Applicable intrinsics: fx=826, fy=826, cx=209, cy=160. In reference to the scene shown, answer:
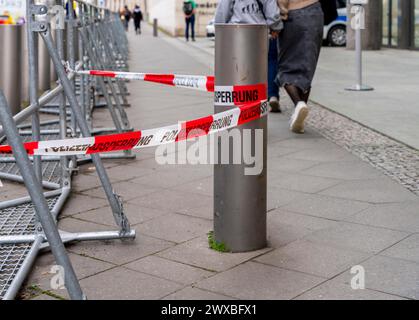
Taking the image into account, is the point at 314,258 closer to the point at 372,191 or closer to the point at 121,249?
the point at 121,249

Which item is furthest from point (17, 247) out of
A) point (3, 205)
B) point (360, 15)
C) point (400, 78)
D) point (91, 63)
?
point (400, 78)

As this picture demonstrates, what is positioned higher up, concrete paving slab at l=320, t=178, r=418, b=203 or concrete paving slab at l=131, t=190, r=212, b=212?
concrete paving slab at l=320, t=178, r=418, b=203

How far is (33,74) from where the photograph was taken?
4441mm

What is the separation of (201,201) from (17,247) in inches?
56.5

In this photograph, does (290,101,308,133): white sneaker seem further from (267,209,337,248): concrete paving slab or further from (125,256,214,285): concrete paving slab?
(125,256,214,285): concrete paving slab

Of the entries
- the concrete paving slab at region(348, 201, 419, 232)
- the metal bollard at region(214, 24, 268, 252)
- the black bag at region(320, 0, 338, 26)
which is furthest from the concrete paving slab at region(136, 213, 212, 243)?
the black bag at region(320, 0, 338, 26)

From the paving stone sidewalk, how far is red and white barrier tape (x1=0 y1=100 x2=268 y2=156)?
65 centimetres

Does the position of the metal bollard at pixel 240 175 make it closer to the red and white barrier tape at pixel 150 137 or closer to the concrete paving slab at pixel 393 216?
the red and white barrier tape at pixel 150 137

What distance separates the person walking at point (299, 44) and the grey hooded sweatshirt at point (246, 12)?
1.96 feet

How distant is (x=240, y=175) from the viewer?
4277mm

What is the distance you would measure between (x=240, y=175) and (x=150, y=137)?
69cm

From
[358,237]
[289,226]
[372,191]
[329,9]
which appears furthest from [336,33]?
[358,237]

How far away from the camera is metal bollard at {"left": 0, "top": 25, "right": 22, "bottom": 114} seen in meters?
9.79

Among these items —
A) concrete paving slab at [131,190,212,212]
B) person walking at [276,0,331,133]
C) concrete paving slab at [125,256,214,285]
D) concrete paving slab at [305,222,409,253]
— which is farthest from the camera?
person walking at [276,0,331,133]
